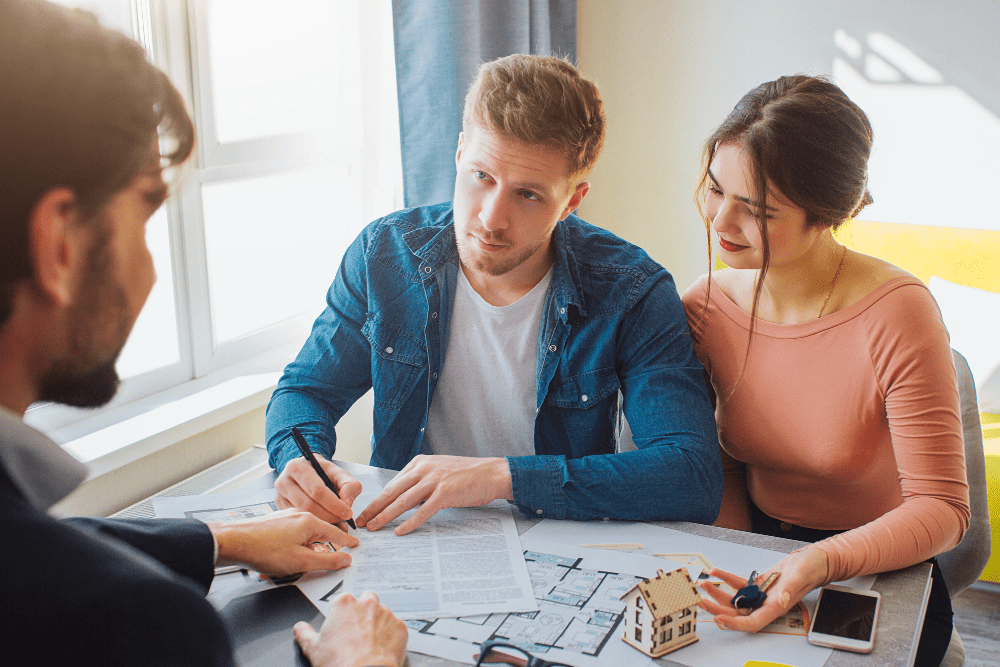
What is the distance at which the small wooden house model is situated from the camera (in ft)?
2.70

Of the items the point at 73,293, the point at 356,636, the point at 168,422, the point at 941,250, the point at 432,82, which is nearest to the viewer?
the point at 73,293

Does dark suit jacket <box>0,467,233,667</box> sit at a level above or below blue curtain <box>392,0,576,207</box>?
below

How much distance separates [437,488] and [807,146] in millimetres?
795

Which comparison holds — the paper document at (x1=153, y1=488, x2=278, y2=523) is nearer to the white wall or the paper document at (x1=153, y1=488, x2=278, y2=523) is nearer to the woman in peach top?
the woman in peach top

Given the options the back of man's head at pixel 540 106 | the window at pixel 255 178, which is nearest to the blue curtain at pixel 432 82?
the window at pixel 255 178

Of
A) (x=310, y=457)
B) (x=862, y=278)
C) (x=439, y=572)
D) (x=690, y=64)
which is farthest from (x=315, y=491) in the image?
(x=690, y=64)

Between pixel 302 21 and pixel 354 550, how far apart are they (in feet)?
5.59

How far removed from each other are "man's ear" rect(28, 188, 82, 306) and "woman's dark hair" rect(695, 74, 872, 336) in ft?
3.45

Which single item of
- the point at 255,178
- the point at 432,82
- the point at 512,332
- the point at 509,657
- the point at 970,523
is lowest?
the point at 970,523

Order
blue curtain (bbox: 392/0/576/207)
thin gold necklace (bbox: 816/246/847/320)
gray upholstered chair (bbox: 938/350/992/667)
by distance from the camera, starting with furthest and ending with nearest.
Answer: blue curtain (bbox: 392/0/576/207) → thin gold necklace (bbox: 816/246/847/320) → gray upholstered chair (bbox: 938/350/992/667)

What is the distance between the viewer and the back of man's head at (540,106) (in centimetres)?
133

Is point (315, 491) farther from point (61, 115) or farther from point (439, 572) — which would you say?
point (61, 115)

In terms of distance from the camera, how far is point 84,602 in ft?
1.57

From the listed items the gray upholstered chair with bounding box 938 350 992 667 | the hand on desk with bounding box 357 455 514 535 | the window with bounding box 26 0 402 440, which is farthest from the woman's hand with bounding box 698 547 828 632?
the window with bounding box 26 0 402 440
